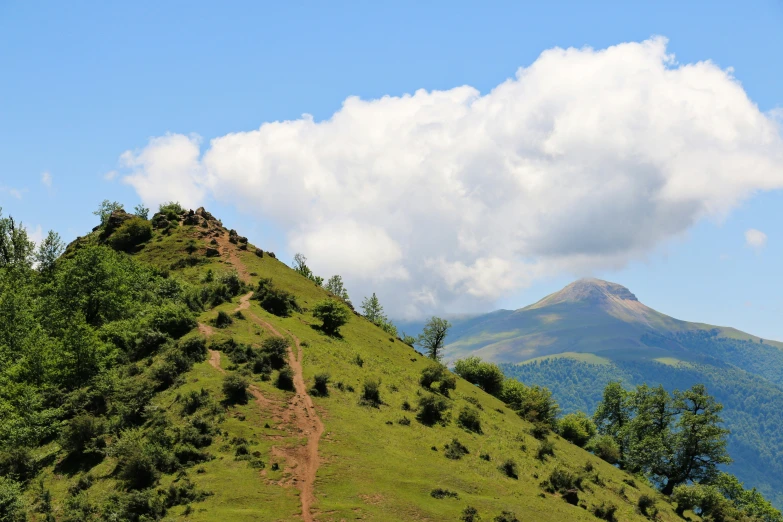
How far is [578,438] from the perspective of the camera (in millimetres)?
108562

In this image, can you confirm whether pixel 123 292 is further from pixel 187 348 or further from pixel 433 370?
pixel 433 370

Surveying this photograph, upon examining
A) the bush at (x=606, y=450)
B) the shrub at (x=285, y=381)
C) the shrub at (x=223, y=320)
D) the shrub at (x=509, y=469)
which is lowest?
the bush at (x=606, y=450)

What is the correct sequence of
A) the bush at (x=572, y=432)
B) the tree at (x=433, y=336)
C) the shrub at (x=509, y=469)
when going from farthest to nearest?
the tree at (x=433, y=336) < the bush at (x=572, y=432) < the shrub at (x=509, y=469)

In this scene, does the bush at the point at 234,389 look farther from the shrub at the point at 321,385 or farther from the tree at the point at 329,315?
the tree at the point at 329,315

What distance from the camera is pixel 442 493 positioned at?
148 ft

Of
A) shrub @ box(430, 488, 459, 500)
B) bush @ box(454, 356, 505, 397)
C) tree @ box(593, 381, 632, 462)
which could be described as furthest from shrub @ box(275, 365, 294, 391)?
tree @ box(593, 381, 632, 462)

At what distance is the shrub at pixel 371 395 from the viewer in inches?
2570

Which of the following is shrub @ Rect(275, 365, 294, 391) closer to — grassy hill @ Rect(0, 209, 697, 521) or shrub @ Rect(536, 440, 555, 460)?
grassy hill @ Rect(0, 209, 697, 521)

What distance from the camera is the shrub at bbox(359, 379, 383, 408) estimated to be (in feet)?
214

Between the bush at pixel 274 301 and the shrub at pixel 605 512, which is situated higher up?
the bush at pixel 274 301

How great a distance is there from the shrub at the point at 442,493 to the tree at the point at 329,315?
46739mm

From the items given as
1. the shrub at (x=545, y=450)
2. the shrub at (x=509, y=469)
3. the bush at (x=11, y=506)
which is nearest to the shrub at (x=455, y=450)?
the shrub at (x=509, y=469)

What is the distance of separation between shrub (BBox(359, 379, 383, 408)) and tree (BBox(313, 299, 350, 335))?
2285 cm

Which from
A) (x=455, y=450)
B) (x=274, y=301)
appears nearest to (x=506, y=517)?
(x=455, y=450)
